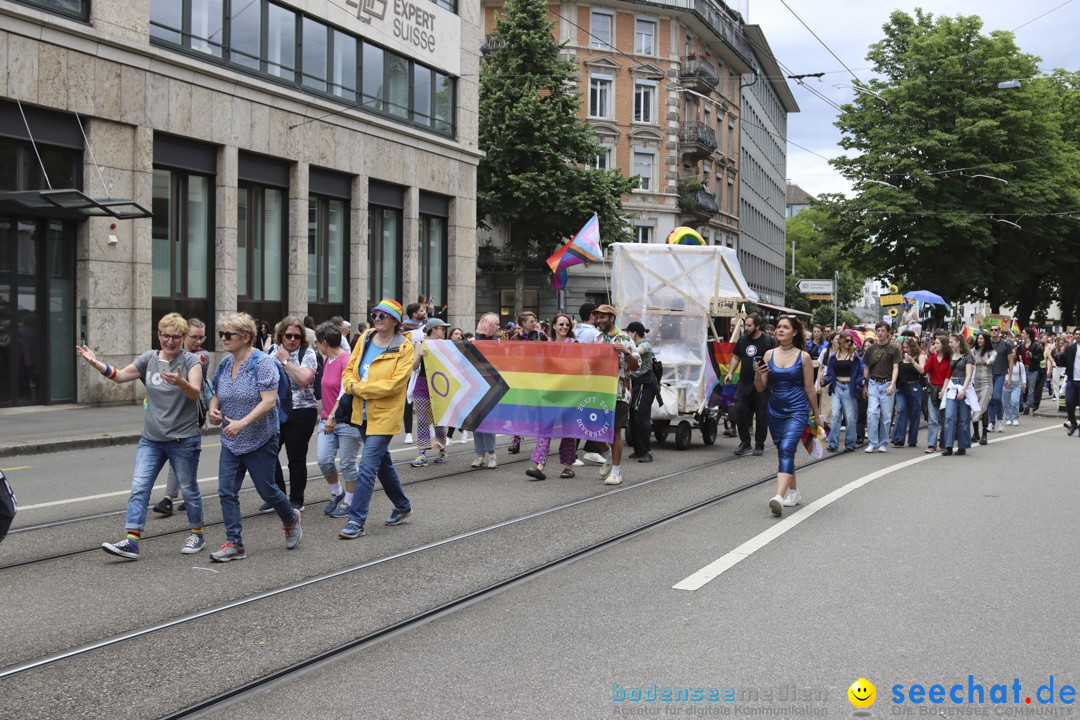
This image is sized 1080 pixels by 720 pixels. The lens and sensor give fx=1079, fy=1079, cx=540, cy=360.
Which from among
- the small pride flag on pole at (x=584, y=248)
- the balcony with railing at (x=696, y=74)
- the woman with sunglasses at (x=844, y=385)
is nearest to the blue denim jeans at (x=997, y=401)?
the woman with sunglasses at (x=844, y=385)

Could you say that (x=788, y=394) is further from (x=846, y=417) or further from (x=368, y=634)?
(x=846, y=417)

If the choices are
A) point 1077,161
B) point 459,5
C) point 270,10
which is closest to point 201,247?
point 270,10

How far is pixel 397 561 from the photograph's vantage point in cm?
715

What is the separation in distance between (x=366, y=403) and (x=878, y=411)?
913 centimetres

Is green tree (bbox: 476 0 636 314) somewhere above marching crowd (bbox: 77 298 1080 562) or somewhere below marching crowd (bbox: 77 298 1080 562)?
above

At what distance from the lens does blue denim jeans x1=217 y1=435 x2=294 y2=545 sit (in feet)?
23.3

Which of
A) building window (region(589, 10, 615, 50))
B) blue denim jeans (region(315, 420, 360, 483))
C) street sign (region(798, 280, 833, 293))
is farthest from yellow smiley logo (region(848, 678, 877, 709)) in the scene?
building window (region(589, 10, 615, 50))

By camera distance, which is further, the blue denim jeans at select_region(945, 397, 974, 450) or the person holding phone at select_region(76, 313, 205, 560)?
the blue denim jeans at select_region(945, 397, 974, 450)

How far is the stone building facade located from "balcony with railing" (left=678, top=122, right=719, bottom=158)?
2392 cm

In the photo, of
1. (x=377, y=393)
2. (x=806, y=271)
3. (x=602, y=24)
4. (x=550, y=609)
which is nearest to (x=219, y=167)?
(x=377, y=393)

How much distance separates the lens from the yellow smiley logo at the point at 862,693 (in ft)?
14.5

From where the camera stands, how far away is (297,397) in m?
8.84

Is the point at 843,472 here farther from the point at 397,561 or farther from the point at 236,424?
the point at 236,424

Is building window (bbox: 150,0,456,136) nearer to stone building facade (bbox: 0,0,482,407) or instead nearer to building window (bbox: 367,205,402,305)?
stone building facade (bbox: 0,0,482,407)
